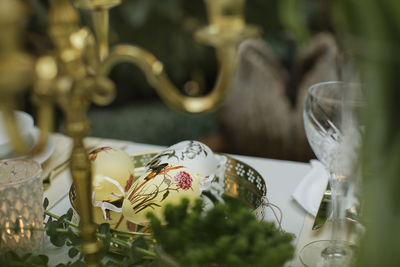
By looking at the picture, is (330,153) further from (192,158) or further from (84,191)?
(84,191)

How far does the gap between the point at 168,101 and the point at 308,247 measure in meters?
0.36

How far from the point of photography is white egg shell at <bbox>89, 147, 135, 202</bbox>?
2.20ft

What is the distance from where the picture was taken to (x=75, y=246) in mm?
584

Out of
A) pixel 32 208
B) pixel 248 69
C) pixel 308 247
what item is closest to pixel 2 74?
pixel 32 208

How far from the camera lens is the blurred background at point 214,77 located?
1.93 meters

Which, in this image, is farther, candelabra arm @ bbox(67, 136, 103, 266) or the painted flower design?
the painted flower design

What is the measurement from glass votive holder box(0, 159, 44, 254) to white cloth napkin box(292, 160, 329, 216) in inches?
16.4

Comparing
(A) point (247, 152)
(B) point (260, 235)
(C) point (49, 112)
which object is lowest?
(A) point (247, 152)

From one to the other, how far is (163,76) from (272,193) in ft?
1.51

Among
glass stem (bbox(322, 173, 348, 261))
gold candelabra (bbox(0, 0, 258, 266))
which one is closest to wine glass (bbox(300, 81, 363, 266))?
glass stem (bbox(322, 173, 348, 261))

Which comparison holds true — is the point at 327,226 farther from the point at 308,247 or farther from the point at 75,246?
the point at 75,246

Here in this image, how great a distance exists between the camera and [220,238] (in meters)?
0.40

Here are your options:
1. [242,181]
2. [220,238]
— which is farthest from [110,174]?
[220,238]

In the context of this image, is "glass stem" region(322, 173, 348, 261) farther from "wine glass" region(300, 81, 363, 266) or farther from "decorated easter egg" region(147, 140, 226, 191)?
"decorated easter egg" region(147, 140, 226, 191)
